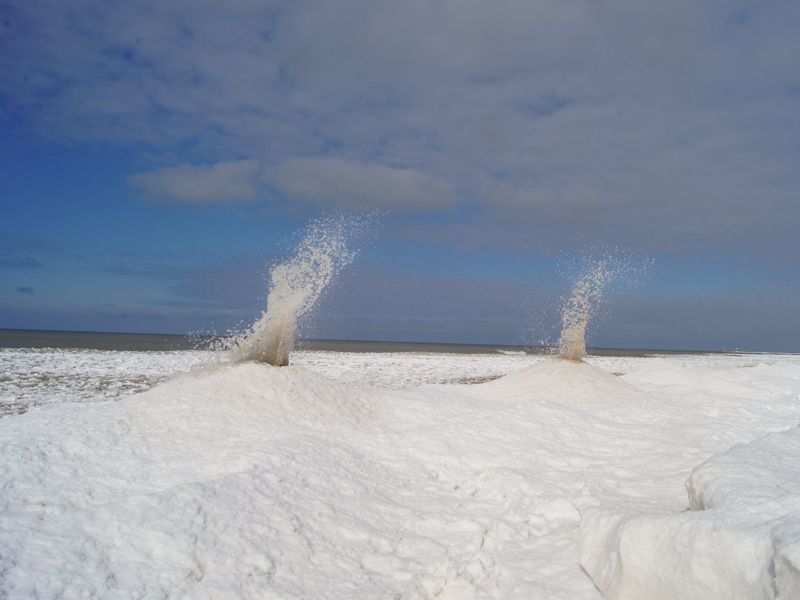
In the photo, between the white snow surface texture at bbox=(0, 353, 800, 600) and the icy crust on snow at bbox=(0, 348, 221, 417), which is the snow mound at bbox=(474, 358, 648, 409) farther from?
the icy crust on snow at bbox=(0, 348, 221, 417)

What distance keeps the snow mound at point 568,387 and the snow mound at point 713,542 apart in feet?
20.4

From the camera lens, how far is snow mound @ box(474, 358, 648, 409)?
10828mm

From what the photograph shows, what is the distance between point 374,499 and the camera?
18.1ft

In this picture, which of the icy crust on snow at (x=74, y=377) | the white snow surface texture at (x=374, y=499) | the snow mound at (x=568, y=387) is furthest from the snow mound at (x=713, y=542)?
the icy crust on snow at (x=74, y=377)

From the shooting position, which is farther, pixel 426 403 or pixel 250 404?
pixel 426 403

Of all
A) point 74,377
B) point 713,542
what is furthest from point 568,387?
point 74,377

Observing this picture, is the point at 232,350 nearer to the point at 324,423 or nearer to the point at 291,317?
the point at 291,317

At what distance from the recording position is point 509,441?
751 cm

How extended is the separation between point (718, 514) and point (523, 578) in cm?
138

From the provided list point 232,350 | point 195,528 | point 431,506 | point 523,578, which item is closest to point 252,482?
point 195,528

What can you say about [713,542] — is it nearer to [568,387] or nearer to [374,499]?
[374,499]

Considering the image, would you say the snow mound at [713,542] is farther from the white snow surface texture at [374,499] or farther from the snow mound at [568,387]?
the snow mound at [568,387]

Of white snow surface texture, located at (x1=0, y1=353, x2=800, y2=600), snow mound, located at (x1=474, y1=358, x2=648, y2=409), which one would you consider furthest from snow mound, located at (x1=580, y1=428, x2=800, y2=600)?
snow mound, located at (x1=474, y1=358, x2=648, y2=409)

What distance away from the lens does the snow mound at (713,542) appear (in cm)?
281
